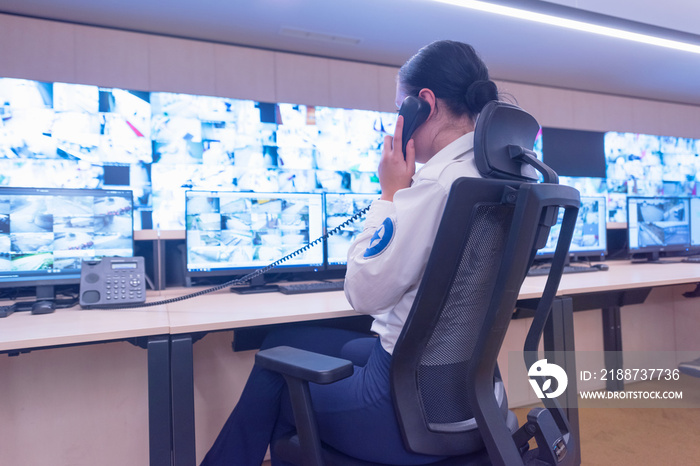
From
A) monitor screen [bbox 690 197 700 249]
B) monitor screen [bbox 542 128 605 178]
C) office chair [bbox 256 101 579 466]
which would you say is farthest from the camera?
monitor screen [bbox 542 128 605 178]

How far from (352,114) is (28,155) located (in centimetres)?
261

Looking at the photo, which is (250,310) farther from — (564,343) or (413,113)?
(564,343)

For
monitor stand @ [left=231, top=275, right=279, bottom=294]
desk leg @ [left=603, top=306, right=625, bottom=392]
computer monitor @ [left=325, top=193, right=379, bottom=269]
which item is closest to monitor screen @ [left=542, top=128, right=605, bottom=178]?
desk leg @ [left=603, top=306, right=625, bottom=392]

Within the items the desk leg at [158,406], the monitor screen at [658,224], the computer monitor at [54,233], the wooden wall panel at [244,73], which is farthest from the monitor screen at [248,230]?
the wooden wall panel at [244,73]

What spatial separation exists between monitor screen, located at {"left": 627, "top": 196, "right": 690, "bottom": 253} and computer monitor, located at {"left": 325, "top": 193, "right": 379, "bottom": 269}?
1.72 metres

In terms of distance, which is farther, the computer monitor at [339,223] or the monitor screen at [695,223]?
the monitor screen at [695,223]

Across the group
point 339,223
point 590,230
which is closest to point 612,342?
point 590,230

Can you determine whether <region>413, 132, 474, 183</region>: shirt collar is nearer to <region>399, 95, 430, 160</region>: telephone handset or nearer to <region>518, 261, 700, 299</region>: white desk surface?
<region>399, 95, 430, 160</region>: telephone handset

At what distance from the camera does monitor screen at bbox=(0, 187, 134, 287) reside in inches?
61.3

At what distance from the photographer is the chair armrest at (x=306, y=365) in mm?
829

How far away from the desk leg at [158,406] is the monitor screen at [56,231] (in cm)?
70

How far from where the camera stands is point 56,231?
161 cm

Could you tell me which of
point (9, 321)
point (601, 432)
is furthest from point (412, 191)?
point (601, 432)

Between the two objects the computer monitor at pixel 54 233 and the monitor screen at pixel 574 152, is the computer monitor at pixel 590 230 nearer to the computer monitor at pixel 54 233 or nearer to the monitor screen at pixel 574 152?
the computer monitor at pixel 54 233
